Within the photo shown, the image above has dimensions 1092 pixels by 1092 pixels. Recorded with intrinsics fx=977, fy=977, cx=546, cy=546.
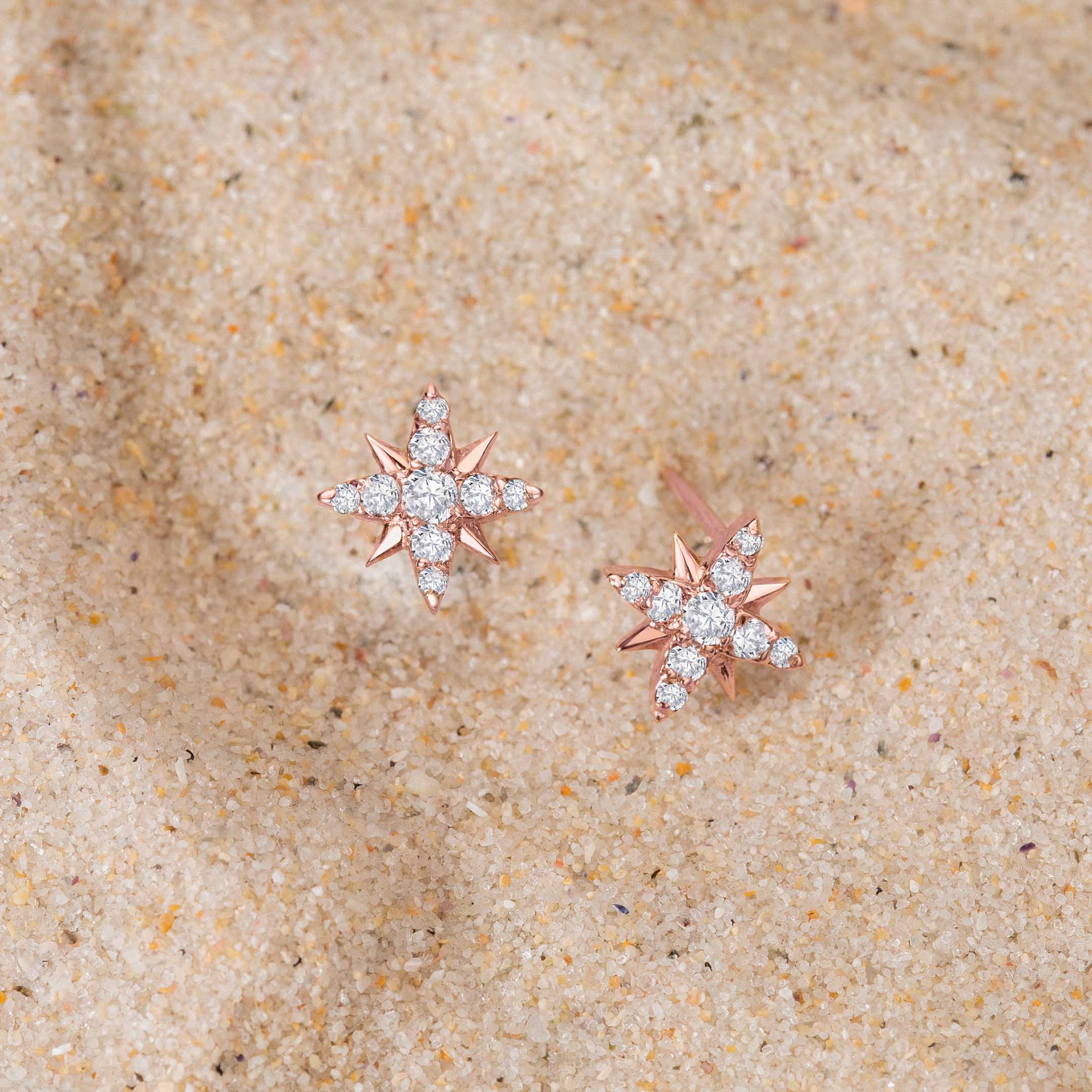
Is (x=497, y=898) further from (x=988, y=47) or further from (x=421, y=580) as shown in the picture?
(x=988, y=47)

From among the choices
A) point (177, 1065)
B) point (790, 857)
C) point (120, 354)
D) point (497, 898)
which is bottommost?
point (177, 1065)

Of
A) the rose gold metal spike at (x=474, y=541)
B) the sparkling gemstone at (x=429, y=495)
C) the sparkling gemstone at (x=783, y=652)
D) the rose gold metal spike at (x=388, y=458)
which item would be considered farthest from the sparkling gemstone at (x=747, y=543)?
the rose gold metal spike at (x=388, y=458)

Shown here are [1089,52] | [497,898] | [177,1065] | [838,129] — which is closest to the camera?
[177,1065]

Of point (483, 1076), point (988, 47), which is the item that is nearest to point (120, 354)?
point (483, 1076)

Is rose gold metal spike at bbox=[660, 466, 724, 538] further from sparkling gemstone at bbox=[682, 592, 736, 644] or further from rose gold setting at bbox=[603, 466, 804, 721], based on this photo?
sparkling gemstone at bbox=[682, 592, 736, 644]

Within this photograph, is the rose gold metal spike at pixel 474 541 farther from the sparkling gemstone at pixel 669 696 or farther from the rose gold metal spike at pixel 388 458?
the sparkling gemstone at pixel 669 696

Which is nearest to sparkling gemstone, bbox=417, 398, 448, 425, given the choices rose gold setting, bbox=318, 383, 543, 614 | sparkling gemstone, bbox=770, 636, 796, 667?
rose gold setting, bbox=318, 383, 543, 614
